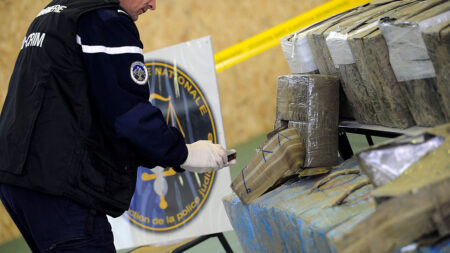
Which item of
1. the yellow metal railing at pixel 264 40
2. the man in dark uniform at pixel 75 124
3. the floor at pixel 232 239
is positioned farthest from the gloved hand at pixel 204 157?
the yellow metal railing at pixel 264 40

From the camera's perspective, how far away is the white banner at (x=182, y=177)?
10.0ft

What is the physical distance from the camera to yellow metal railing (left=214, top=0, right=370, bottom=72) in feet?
18.9

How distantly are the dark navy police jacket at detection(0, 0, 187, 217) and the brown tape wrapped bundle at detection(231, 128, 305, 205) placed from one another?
1.45 ft

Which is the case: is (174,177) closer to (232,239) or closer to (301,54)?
(232,239)

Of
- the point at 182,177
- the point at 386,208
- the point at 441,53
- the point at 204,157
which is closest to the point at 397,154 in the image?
the point at 386,208

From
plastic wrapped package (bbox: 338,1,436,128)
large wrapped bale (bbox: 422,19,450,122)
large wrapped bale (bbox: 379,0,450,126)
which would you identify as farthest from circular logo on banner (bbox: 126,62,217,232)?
large wrapped bale (bbox: 422,19,450,122)

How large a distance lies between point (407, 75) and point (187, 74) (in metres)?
1.60

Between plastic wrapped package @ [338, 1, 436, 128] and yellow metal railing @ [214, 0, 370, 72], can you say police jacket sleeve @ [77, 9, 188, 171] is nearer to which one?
plastic wrapped package @ [338, 1, 436, 128]

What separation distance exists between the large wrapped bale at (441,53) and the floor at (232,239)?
2.26m

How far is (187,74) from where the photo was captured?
10.1 ft

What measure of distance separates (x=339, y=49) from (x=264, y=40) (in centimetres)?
397

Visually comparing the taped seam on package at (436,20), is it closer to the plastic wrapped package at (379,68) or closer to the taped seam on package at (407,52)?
the taped seam on package at (407,52)

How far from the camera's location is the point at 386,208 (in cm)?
113

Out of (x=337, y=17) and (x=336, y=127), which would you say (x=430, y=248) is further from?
(x=337, y=17)
